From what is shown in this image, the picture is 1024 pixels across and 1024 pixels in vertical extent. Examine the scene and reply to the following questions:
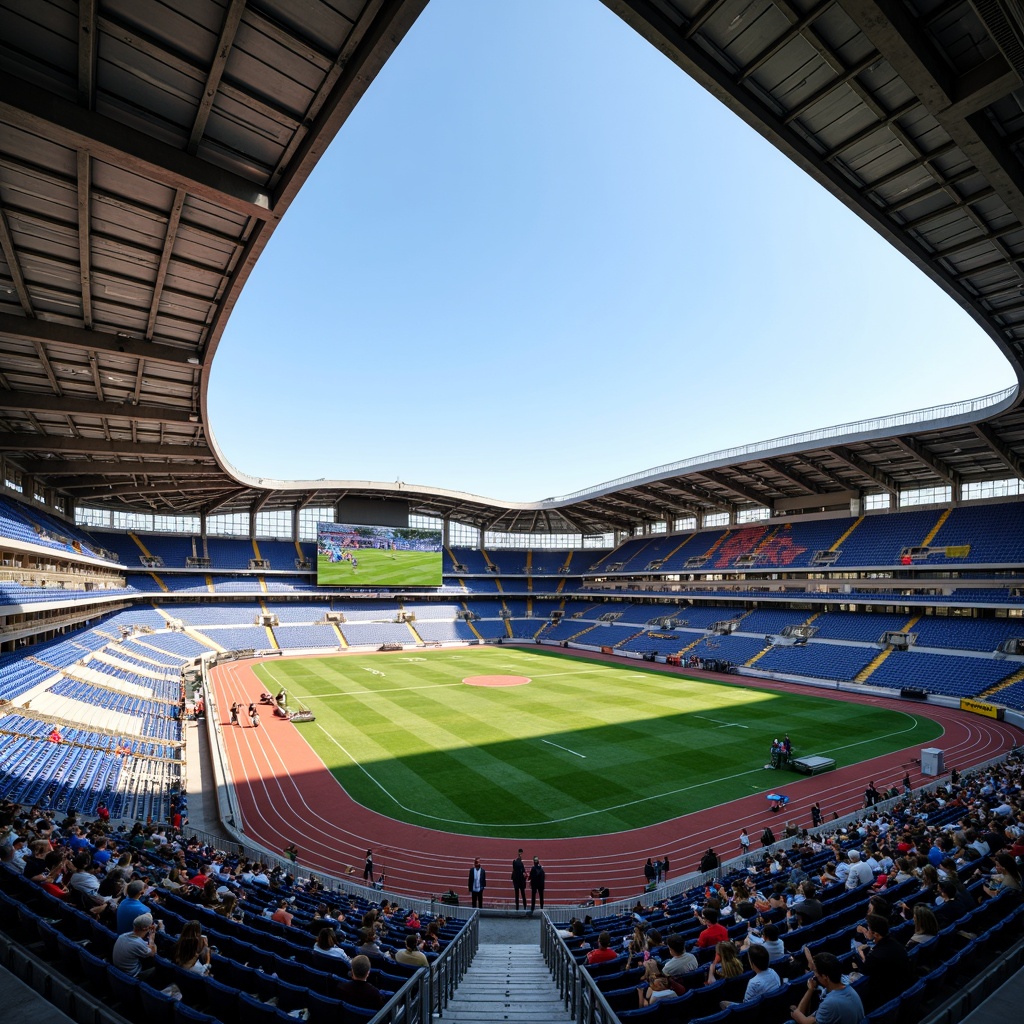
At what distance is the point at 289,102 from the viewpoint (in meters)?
10.8

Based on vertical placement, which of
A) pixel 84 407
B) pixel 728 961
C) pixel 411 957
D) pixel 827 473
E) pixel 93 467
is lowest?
pixel 411 957

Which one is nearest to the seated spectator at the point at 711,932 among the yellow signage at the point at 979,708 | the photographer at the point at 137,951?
the photographer at the point at 137,951

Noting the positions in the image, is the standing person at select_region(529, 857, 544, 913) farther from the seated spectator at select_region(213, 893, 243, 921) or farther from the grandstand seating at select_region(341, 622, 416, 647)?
the grandstand seating at select_region(341, 622, 416, 647)

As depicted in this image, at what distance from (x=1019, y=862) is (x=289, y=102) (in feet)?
58.8

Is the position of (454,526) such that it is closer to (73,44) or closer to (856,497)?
(856,497)

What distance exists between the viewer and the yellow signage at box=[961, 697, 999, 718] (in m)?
31.1

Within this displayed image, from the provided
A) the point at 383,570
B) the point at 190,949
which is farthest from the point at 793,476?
the point at 190,949

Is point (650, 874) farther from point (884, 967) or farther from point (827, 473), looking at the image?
point (827, 473)

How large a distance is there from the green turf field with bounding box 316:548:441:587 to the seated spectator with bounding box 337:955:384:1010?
59.8 meters

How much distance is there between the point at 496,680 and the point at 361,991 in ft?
128

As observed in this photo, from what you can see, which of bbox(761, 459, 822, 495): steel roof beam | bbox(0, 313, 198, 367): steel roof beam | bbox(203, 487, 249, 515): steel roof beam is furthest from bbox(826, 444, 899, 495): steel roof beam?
bbox(203, 487, 249, 515): steel roof beam

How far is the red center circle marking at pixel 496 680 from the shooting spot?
140ft

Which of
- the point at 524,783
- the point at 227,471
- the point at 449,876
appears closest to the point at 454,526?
the point at 227,471

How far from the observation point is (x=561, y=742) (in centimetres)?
2797
